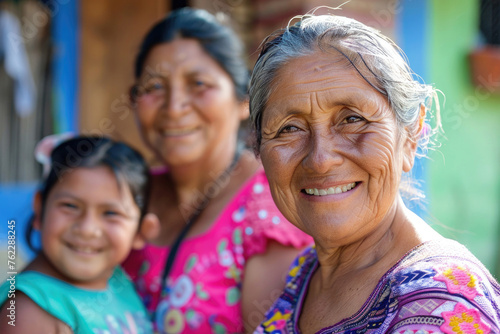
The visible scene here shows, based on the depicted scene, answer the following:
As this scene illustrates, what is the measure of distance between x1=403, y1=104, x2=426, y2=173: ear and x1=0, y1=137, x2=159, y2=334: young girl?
1304 millimetres

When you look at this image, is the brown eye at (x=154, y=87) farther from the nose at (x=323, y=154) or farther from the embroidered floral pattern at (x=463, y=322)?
the embroidered floral pattern at (x=463, y=322)

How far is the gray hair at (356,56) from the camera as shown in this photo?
56.2 inches

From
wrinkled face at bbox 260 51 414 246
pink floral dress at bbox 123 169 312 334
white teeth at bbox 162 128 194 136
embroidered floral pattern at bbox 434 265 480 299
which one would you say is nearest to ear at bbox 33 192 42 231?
pink floral dress at bbox 123 169 312 334

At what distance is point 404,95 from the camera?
146cm

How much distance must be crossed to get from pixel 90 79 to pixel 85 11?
2.01 feet

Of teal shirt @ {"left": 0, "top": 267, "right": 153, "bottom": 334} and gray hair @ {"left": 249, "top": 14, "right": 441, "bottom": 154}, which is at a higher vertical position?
gray hair @ {"left": 249, "top": 14, "right": 441, "bottom": 154}

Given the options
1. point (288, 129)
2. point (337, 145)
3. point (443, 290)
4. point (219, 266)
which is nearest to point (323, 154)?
point (337, 145)

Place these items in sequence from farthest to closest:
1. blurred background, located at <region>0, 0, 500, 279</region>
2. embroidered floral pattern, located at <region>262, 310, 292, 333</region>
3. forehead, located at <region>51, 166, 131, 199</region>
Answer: blurred background, located at <region>0, 0, 500, 279</region>
forehead, located at <region>51, 166, 131, 199</region>
embroidered floral pattern, located at <region>262, 310, 292, 333</region>

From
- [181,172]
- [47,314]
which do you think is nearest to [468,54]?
[181,172]

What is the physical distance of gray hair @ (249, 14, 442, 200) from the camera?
4.68ft

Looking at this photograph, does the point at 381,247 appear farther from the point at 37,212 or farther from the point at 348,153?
the point at 37,212

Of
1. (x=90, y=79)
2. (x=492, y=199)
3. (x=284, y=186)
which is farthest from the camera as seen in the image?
(x=492, y=199)

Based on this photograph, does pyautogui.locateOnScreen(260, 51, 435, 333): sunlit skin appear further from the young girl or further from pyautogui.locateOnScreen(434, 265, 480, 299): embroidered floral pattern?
the young girl

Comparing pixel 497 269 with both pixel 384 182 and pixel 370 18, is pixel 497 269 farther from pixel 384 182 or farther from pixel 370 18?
pixel 384 182
